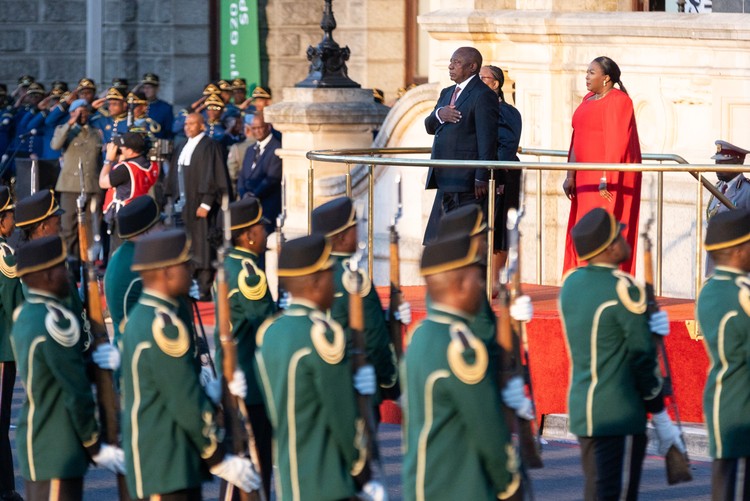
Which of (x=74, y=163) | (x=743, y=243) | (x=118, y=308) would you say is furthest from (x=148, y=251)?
(x=74, y=163)

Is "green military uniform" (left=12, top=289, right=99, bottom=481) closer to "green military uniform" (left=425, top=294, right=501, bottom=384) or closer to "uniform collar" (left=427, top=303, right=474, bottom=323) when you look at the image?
"green military uniform" (left=425, top=294, right=501, bottom=384)

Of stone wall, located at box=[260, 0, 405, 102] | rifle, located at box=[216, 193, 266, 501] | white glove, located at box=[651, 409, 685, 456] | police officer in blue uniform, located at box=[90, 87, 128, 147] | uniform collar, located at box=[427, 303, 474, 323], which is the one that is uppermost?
stone wall, located at box=[260, 0, 405, 102]

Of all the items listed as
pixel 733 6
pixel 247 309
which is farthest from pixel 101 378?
pixel 733 6

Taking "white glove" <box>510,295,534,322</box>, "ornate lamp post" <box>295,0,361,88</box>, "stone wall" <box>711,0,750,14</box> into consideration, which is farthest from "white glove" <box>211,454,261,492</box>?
"ornate lamp post" <box>295,0,361,88</box>

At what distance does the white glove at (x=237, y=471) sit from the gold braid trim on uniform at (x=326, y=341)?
0.75 m

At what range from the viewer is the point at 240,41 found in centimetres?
2383

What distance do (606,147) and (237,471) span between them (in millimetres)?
4842

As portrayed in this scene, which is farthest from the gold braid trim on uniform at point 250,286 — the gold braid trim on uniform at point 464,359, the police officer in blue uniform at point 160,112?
the police officer in blue uniform at point 160,112

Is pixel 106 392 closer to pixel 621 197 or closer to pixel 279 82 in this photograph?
pixel 621 197

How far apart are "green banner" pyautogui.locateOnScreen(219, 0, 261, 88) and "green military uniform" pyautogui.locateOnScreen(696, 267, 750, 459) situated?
54.7 ft

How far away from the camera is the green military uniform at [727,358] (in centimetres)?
714

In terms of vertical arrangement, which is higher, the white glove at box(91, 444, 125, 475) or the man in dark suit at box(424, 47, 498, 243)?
the man in dark suit at box(424, 47, 498, 243)

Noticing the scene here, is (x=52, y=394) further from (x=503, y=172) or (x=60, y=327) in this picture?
(x=503, y=172)

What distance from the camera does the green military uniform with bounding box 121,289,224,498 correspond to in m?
6.59
